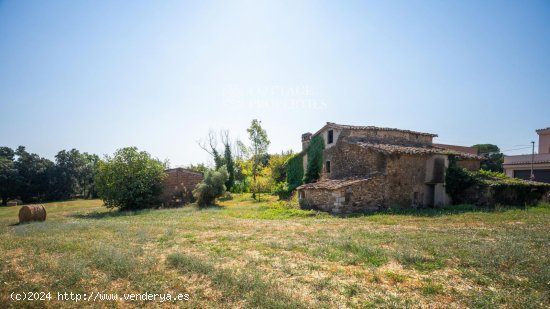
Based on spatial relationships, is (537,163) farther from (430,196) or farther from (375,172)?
(375,172)

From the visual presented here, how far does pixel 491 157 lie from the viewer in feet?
167

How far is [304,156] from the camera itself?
1163 inches

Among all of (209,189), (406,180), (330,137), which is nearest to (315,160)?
(330,137)

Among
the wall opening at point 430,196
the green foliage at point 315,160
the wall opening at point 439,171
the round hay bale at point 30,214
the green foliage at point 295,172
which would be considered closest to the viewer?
the round hay bale at point 30,214

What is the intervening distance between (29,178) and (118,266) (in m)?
52.7

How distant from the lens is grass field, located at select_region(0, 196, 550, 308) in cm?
537

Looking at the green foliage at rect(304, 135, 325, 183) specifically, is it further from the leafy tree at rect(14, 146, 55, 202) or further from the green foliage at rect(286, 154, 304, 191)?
the leafy tree at rect(14, 146, 55, 202)

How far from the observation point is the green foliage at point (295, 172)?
97.0 feet

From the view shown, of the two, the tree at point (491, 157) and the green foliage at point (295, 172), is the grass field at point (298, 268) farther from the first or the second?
the tree at point (491, 157)

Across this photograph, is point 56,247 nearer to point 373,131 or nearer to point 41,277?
point 41,277

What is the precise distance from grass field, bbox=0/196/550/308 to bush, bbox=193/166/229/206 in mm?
15036

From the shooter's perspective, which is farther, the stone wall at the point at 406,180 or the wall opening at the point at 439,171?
the wall opening at the point at 439,171

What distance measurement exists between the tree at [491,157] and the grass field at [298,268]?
150 ft

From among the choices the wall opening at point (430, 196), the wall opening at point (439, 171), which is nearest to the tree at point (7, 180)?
the wall opening at point (430, 196)
